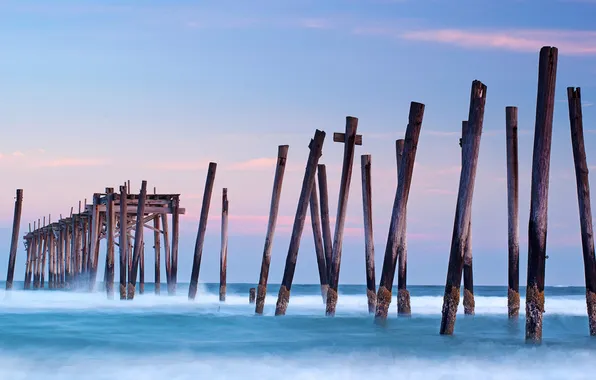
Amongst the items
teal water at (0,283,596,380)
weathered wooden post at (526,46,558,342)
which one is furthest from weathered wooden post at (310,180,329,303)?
weathered wooden post at (526,46,558,342)

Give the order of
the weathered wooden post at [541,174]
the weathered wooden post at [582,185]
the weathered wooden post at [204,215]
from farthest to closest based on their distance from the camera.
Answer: the weathered wooden post at [204,215]
the weathered wooden post at [582,185]
the weathered wooden post at [541,174]

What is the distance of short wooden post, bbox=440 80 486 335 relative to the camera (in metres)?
13.6

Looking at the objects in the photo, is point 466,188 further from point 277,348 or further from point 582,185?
point 277,348

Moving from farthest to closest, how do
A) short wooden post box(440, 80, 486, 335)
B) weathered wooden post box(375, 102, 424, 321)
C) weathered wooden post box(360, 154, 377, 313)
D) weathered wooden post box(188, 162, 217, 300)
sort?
weathered wooden post box(188, 162, 217, 300) < weathered wooden post box(360, 154, 377, 313) < weathered wooden post box(375, 102, 424, 321) < short wooden post box(440, 80, 486, 335)

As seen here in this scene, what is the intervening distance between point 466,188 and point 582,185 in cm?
216

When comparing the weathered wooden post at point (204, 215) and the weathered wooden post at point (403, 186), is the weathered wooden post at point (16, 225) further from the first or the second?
the weathered wooden post at point (403, 186)

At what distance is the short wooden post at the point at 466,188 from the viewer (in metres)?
13.6

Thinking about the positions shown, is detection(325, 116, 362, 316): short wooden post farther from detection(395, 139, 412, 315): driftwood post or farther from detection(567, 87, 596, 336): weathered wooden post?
detection(567, 87, 596, 336): weathered wooden post

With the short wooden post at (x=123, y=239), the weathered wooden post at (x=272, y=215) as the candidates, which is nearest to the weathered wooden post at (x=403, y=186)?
the weathered wooden post at (x=272, y=215)

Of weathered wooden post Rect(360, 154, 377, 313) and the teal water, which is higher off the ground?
weathered wooden post Rect(360, 154, 377, 313)

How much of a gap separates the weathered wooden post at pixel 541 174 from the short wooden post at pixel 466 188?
3.60ft

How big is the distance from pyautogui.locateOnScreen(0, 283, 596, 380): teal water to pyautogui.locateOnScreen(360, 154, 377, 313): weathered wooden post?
94 centimetres

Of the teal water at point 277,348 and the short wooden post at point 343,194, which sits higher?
the short wooden post at point 343,194

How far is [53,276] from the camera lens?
44031 mm
